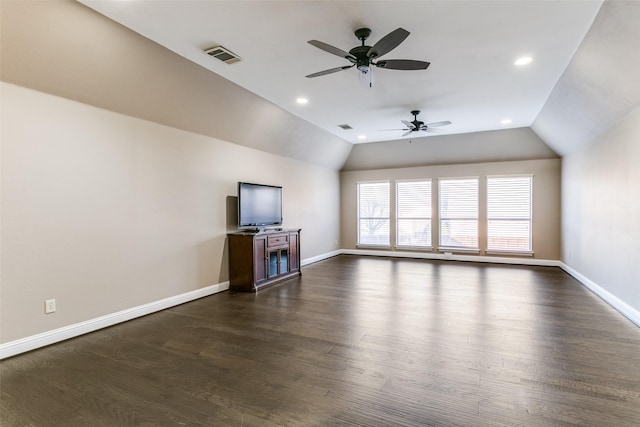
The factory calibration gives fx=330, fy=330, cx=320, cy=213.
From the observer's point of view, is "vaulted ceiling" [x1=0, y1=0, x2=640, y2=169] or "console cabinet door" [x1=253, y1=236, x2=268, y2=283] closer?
"vaulted ceiling" [x1=0, y1=0, x2=640, y2=169]

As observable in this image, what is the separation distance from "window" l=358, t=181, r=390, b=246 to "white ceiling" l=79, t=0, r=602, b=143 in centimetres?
405

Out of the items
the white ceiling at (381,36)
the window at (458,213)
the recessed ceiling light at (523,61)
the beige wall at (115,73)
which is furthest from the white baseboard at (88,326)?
the window at (458,213)

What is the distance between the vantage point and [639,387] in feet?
7.91

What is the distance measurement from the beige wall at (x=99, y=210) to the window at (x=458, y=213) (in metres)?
5.54

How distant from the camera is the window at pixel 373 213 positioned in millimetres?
9305

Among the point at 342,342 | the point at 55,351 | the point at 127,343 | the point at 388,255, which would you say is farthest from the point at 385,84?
the point at 388,255

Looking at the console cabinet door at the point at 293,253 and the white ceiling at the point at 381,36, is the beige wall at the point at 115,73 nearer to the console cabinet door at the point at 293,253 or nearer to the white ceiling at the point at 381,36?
the white ceiling at the point at 381,36

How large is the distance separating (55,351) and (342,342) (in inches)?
107

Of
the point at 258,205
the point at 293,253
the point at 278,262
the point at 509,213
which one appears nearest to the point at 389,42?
the point at 258,205

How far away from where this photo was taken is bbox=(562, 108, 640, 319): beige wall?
3.89 metres

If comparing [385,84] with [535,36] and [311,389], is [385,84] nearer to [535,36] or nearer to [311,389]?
[535,36]

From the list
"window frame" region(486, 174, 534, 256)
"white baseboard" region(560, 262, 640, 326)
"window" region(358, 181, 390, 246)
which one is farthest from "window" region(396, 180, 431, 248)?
"white baseboard" region(560, 262, 640, 326)

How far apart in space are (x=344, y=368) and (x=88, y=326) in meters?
2.83

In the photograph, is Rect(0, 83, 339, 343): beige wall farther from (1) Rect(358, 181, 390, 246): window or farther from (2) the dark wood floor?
(1) Rect(358, 181, 390, 246): window
